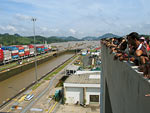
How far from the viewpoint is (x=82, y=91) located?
12.4 meters

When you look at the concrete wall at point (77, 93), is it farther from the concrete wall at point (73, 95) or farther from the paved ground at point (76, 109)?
the paved ground at point (76, 109)

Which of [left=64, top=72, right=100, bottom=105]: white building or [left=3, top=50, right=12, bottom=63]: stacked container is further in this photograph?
[left=3, top=50, right=12, bottom=63]: stacked container

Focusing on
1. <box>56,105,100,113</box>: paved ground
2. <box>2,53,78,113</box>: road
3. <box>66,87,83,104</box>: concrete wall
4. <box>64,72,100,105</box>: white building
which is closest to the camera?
<box>56,105,100,113</box>: paved ground

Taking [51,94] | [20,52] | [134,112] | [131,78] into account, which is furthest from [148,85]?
[20,52]

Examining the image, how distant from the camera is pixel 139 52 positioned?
182cm

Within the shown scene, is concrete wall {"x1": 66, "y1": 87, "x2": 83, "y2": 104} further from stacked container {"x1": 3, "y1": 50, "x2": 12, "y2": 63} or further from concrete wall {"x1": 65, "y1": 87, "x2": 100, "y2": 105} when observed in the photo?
stacked container {"x1": 3, "y1": 50, "x2": 12, "y2": 63}

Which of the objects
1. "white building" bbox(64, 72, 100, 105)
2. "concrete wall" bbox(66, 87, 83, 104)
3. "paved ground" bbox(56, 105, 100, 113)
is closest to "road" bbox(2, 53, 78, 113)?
"paved ground" bbox(56, 105, 100, 113)

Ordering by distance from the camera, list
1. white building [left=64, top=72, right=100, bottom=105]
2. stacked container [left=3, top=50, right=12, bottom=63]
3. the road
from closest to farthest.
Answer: white building [left=64, top=72, right=100, bottom=105]
the road
stacked container [left=3, top=50, right=12, bottom=63]

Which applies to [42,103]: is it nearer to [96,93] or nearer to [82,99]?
[82,99]

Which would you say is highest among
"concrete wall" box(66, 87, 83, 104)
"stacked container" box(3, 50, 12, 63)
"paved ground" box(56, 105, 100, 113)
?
"stacked container" box(3, 50, 12, 63)

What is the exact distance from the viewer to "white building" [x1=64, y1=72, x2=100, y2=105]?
39.7ft

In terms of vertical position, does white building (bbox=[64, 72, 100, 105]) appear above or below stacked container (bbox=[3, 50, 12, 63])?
below

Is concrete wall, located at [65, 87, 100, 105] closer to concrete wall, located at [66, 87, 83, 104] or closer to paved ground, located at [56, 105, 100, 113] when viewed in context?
concrete wall, located at [66, 87, 83, 104]

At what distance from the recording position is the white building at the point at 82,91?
12.1 m
